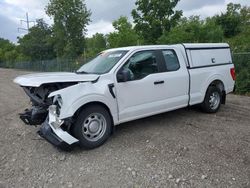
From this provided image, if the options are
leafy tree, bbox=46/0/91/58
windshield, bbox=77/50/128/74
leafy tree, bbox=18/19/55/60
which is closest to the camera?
windshield, bbox=77/50/128/74

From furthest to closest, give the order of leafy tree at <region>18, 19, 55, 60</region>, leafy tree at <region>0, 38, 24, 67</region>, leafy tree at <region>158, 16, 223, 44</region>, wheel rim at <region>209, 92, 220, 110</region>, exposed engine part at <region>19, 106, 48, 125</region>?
leafy tree at <region>0, 38, 24, 67</region> < leafy tree at <region>18, 19, 55, 60</region> < leafy tree at <region>158, 16, 223, 44</region> < wheel rim at <region>209, 92, 220, 110</region> < exposed engine part at <region>19, 106, 48, 125</region>

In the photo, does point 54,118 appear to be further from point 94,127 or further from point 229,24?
point 229,24

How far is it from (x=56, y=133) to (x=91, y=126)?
63 centimetres

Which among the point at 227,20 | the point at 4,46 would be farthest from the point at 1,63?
the point at 227,20

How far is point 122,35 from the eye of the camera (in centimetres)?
2059

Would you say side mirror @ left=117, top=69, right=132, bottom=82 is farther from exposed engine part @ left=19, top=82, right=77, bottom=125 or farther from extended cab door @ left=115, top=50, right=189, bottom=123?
exposed engine part @ left=19, top=82, right=77, bottom=125

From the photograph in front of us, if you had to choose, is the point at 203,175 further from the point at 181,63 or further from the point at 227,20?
the point at 227,20

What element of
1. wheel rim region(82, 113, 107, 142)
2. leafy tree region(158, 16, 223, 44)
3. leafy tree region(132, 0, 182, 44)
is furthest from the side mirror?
leafy tree region(132, 0, 182, 44)

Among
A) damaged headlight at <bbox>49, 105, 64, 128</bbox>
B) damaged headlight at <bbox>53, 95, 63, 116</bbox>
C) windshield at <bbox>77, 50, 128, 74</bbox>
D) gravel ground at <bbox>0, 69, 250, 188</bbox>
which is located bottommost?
gravel ground at <bbox>0, 69, 250, 188</bbox>

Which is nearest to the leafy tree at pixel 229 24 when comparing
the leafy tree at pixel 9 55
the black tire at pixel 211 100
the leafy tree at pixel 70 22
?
the leafy tree at pixel 70 22

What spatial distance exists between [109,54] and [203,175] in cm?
313

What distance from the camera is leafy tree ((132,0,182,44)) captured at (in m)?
17.6

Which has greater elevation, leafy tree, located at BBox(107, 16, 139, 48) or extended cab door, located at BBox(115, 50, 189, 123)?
leafy tree, located at BBox(107, 16, 139, 48)

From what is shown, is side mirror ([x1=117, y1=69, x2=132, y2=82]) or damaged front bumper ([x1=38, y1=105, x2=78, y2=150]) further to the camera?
side mirror ([x1=117, y1=69, x2=132, y2=82])
